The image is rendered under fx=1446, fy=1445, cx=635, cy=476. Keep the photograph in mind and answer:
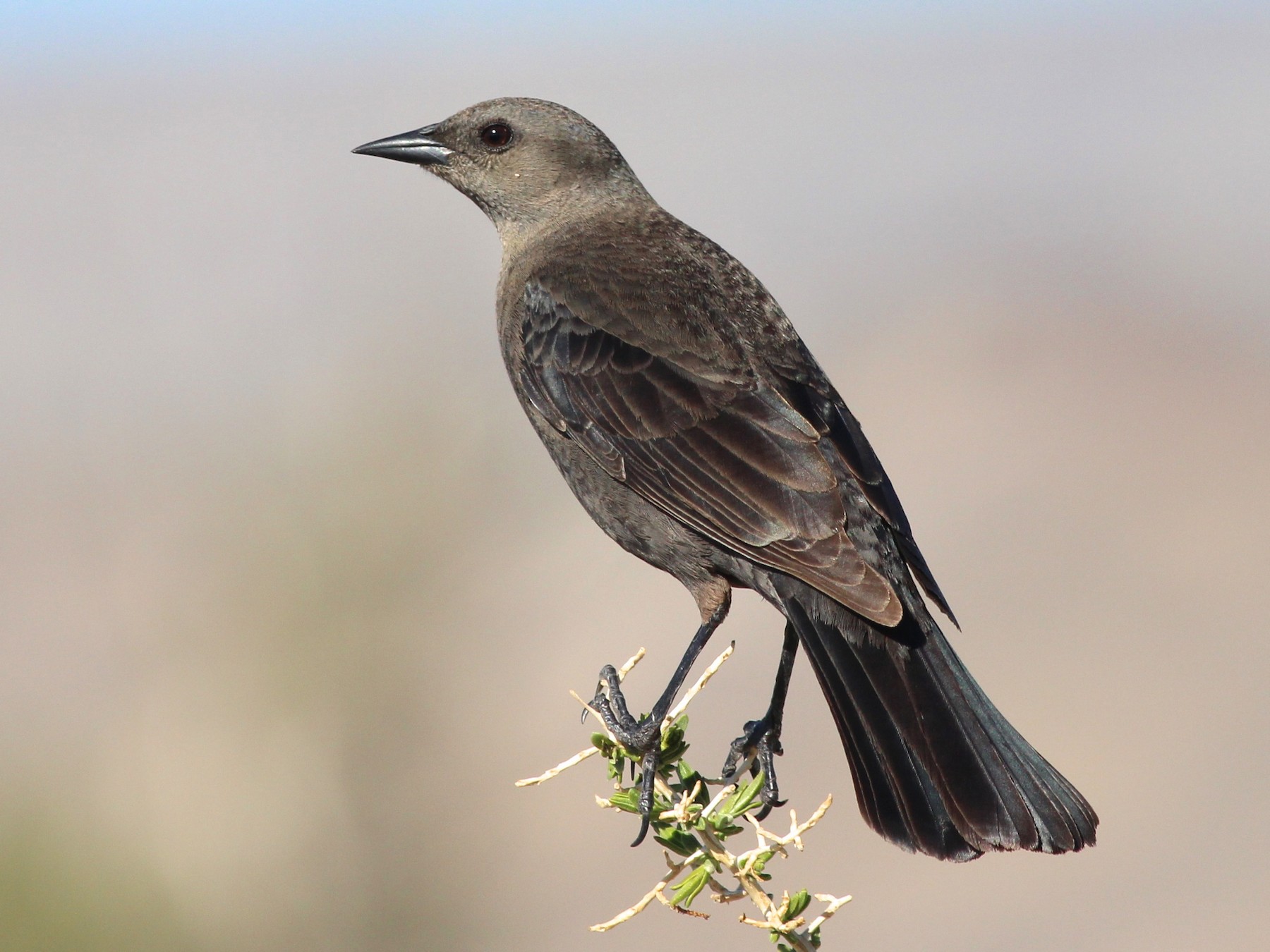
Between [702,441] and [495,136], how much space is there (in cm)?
201

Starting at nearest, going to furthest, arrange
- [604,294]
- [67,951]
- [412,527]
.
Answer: [604,294]
[67,951]
[412,527]

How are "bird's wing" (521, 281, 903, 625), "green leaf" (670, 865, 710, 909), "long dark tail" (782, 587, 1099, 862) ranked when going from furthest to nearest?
"bird's wing" (521, 281, 903, 625) → "long dark tail" (782, 587, 1099, 862) → "green leaf" (670, 865, 710, 909)

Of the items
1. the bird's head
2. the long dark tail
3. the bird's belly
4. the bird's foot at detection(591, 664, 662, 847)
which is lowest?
the long dark tail

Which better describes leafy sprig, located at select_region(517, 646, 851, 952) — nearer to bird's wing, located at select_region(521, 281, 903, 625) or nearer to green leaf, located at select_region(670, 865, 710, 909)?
green leaf, located at select_region(670, 865, 710, 909)

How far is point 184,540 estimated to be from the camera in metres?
11.4

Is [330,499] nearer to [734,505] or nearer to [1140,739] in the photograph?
[734,505]

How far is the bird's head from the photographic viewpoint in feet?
18.0

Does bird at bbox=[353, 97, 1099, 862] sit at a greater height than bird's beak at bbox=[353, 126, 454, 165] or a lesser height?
lesser

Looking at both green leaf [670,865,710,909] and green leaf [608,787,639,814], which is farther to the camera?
green leaf [608,787,639,814]

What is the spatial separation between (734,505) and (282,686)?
3.57 m

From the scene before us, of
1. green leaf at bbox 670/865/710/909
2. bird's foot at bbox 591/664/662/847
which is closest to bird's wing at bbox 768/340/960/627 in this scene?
bird's foot at bbox 591/664/662/847

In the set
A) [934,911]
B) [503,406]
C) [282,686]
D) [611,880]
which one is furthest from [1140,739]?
[282,686]

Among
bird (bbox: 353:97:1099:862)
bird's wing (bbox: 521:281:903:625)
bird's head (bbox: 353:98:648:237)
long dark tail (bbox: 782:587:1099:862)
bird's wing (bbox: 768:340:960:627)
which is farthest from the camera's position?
bird's head (bbox: 353:98:648:237)

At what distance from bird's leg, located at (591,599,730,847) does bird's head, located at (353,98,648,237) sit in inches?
74.9
